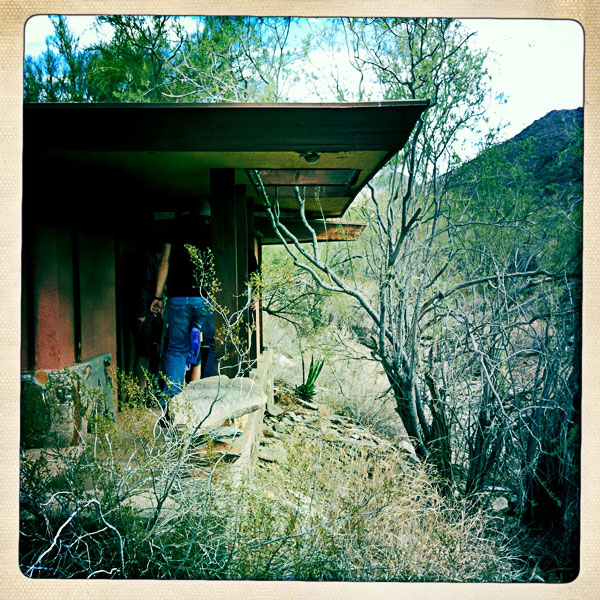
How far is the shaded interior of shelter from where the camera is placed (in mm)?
2551

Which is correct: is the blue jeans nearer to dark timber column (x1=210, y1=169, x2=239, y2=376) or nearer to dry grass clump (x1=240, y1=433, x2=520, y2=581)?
dark timber column (x1=210, y1=169, x2=239, y2=376)

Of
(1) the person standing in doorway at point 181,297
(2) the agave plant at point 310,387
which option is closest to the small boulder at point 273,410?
(2) the agave plant at point 310,387

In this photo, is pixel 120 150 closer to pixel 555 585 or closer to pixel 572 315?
pixel 572 315

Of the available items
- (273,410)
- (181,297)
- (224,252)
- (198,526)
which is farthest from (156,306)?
(198,526)

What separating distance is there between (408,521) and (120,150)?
2.41 m

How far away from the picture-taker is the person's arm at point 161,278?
11.5ft

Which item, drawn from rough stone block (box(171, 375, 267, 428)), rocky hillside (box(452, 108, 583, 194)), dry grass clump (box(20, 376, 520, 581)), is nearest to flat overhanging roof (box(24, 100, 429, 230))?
rocky hillside (box(452, 108, 583, 194))

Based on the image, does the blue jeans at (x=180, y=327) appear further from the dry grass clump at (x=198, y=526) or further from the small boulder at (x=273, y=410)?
the dry grass clump at (x=198, y=526)

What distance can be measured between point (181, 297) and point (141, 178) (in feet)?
2.80

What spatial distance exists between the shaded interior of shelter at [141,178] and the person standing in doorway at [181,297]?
28 centimetres

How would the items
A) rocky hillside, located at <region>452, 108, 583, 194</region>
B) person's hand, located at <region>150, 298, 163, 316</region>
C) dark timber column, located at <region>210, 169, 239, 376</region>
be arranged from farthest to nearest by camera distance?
1. person's hand, located at <region>150, 298, 163, 316</region>
2. dark timber column, located at <region>210, 169, 239, 376</region>
3. rocky hillside, located at <region>452, 108, 583, 194</region>

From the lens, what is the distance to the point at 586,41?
221 cm

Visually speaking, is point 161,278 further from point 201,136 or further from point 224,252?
point 201,136

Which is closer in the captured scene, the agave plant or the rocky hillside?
the rocky hillside
